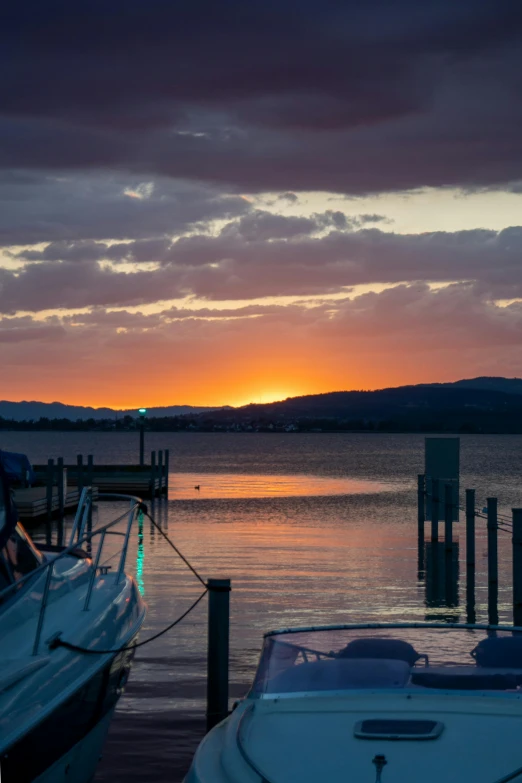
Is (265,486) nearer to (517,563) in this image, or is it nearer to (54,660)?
(517,563)

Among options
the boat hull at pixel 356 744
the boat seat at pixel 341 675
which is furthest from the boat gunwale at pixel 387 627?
the boat hull at pixel 356 744

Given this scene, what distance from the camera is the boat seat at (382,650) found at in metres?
6.10

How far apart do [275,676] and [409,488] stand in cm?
5275

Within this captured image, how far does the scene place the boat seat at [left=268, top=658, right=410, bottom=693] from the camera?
5836mm

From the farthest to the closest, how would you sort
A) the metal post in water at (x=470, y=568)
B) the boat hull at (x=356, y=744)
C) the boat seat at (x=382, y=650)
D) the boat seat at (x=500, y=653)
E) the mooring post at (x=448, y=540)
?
the mooring post at (x=448, y=540) → the metal post in water at (x=470, y=568) → the boat seat at (x=382, y=650) → the boat seat at (x=500, y=653) → the boat hull at (x=356, y=744)

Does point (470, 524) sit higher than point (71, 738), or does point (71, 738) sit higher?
point (470, 524)

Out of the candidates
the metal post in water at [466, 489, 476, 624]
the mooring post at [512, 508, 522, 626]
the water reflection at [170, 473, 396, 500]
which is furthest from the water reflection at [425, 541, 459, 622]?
the water reflection at [170, 473, 396, 500]

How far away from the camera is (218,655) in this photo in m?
9.21

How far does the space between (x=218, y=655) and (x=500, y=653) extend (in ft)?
12.5

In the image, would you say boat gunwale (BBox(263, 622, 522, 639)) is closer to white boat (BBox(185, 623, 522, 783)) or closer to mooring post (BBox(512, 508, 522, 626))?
white boat (BBox(185, 623, 522, 783))

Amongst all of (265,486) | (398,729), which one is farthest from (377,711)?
(265,486)

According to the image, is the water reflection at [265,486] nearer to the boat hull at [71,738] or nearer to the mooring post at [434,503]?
the mooring post at [434,503]

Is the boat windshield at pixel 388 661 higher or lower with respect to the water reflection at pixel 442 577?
higher

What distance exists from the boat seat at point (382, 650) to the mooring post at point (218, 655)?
321cm
